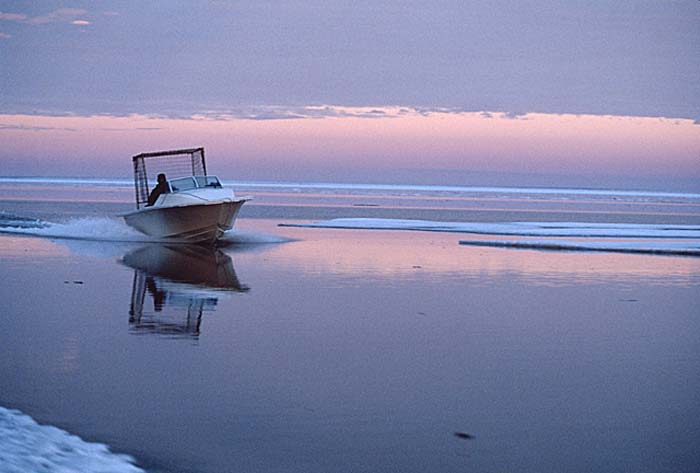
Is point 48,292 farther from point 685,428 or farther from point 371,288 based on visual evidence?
point 685,428

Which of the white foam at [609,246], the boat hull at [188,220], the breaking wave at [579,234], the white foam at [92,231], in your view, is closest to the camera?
the white foam at [609,246]

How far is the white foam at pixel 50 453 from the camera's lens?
505 centimetres

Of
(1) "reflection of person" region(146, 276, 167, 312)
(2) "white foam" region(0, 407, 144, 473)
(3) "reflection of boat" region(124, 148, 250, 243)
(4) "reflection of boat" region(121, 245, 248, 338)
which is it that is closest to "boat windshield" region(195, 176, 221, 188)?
(3) "reflection of boat" region(124, 148, 250, 243)

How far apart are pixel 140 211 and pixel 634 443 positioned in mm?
17144

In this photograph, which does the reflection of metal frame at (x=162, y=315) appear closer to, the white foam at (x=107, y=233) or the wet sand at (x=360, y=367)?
the wet sand at (x=360, y=367)

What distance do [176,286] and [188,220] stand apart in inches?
332

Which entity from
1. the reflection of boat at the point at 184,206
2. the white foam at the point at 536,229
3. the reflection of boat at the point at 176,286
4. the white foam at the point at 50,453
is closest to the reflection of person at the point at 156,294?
the reflection of boat at the point at 176,286

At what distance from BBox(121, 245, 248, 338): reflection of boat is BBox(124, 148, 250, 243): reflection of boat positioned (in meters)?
1.31

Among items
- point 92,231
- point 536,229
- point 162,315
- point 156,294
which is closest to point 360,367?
point 162,315

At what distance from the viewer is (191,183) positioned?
21.7 m

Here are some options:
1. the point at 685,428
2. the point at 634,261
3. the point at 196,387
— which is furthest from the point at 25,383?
the point at 634,261

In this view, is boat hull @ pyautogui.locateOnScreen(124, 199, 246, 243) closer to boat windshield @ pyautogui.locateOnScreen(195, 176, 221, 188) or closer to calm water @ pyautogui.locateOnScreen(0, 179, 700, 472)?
boat windshield @ pyautogui.locateOnScreen(195, 176, 221, 188)

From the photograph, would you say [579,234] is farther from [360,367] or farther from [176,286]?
[360,367]

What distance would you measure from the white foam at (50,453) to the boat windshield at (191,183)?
15.9 meters
